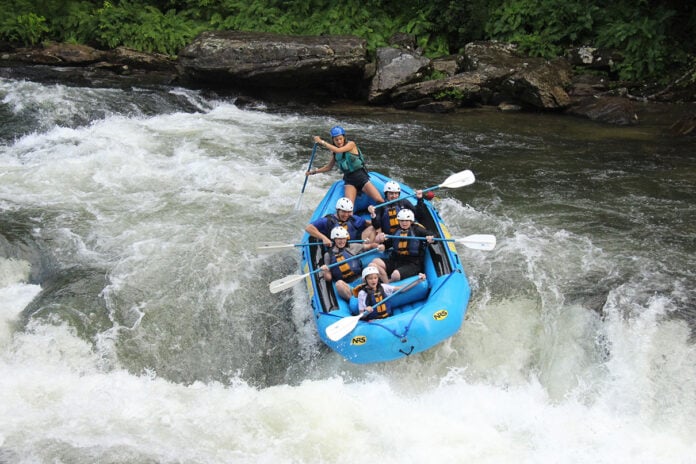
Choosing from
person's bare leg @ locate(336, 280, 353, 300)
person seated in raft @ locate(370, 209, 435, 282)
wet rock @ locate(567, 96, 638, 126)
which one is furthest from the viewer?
wet rock @ locate(567, 96, 638, 126)

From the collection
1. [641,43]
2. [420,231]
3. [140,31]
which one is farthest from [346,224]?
[140,31]

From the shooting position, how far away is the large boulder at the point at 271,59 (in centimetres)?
1193

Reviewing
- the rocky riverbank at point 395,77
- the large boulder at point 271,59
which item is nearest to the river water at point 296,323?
the rocky riverbank at point 395,77

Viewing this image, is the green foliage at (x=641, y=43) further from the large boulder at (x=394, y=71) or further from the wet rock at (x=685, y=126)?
the large boulder at (x=394, y=71)

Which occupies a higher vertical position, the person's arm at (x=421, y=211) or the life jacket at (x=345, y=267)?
the person's arm at (x=421, y=211)

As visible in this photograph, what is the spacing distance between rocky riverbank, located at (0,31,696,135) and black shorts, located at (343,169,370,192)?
17.6ft

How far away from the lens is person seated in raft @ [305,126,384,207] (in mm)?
6941

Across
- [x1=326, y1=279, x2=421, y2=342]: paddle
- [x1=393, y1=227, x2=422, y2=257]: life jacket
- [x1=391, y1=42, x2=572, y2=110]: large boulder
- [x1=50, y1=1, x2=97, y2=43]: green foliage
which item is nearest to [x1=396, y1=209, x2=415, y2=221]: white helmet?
[x1=393, y1=227, x2=422, y2=257]: life jacket

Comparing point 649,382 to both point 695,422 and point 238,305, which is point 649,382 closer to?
point 695,422

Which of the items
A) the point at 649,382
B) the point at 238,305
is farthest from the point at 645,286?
the point at 238,305

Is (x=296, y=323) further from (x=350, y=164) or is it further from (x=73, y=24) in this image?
(x=73, y=24)

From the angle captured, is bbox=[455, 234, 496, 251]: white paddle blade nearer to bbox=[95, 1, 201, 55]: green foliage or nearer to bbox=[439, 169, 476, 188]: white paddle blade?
bbox=[439, 169, 476, 188]: white paddle blade

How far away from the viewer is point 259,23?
14.6m

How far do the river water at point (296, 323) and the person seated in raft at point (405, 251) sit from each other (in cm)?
71
